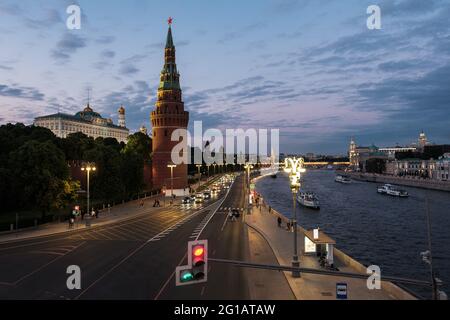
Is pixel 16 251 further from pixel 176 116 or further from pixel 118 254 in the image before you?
pixel 176 116

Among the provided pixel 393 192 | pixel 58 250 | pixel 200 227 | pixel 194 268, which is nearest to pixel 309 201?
pixel 393 192

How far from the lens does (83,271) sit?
28.9m

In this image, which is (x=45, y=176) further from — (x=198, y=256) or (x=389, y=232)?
(x=389, y=232)

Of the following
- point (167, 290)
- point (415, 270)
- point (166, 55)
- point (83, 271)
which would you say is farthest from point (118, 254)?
point (166, 55)

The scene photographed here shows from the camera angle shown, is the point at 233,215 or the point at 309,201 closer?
the point at 233,215

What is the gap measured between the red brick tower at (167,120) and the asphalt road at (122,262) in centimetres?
5213

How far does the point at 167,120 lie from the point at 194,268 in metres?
94.7

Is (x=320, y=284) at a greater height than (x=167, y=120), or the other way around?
(x=167, y=120)

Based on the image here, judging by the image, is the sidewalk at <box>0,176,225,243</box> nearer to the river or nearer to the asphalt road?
the asphalt road

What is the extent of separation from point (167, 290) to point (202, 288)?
2190mm

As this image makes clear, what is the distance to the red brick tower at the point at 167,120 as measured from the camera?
344ft

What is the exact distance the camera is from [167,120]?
10462 cm

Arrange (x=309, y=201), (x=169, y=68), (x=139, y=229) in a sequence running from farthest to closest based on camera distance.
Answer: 1. (x=169, y=68)
2. (x=309, y=201)
3. (x=139, y=229)
